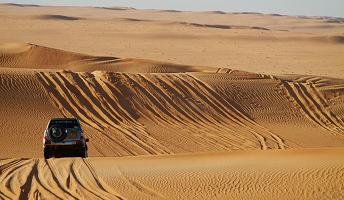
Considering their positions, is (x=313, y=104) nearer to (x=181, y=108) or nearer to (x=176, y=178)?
(x=181, y=108)

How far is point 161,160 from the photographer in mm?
10914

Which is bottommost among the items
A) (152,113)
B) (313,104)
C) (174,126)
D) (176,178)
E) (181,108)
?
(176,178)

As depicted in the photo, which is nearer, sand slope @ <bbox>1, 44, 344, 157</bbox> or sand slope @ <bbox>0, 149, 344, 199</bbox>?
sand slope @ <bbox>0, 149, 344, 199</bbox>

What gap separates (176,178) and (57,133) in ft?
11.6

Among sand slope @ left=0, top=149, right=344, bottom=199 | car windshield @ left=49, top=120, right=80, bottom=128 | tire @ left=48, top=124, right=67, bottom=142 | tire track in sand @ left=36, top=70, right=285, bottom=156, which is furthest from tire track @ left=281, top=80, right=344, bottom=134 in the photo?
tire @ left=48, top=124, right=67, bottom=142

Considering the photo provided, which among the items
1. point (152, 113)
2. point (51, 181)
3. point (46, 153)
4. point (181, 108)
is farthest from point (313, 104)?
point (51, 181)

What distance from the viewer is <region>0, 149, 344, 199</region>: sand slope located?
7.58 meters

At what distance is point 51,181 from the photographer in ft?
26.4

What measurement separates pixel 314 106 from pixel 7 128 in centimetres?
1540

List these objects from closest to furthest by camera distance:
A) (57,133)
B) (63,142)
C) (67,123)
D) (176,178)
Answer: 1. (176,178)
2. (57,133)
3. (63,142)
4. (67,123)

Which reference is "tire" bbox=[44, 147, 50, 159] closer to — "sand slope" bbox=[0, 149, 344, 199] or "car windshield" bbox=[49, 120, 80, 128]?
"sand slope" bbox=[0, 149, 344, 199]

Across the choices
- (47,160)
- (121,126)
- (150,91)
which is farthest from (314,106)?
(47,160)

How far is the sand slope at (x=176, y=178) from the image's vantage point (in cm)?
758

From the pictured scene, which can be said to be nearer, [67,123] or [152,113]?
[67,123]
